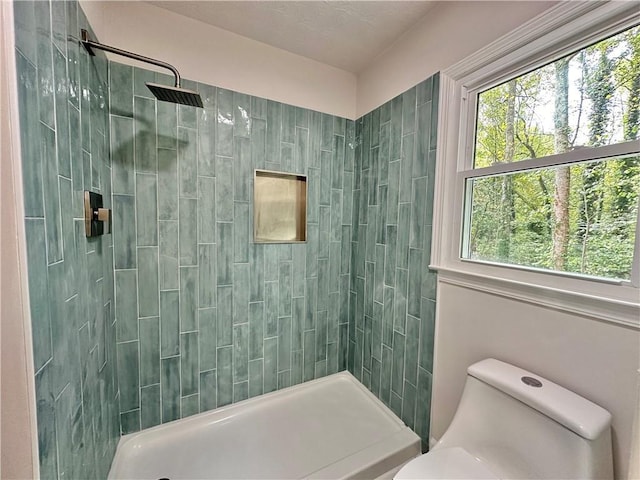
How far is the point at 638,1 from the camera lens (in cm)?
77

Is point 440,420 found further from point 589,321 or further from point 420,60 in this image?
point 420,60

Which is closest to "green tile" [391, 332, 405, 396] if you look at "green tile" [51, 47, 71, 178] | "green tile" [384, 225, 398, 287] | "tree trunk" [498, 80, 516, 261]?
"green tile" [384, 225, 398, 287]

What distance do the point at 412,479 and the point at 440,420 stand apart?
2.11 ft

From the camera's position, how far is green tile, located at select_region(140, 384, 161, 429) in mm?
1529

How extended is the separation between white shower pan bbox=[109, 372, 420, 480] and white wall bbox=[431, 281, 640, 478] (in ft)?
1.24

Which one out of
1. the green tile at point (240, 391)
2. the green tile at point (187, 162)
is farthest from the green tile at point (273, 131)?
the green tile at point (240, 391)

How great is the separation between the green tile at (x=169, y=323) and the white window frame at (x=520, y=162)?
1550mm

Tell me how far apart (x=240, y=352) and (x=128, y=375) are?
2.08 ft

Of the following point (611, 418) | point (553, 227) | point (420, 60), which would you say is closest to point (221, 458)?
point (611, 418)

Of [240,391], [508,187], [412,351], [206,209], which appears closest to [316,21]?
[206,209]

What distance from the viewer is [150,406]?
1543mm

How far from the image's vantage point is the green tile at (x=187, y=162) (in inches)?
59.8

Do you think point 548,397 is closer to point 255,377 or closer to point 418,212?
point 418,212

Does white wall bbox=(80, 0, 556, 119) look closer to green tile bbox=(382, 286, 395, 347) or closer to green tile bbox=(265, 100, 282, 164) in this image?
green tile bbox=(265, 100, 282, 164)
